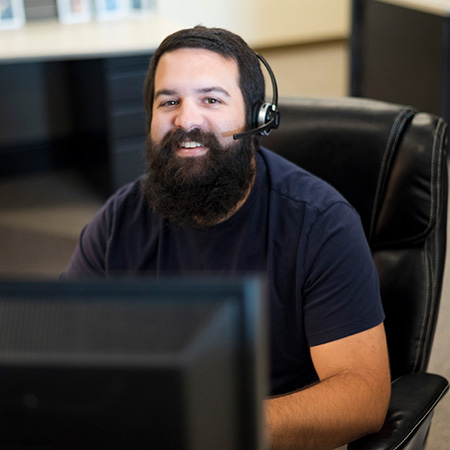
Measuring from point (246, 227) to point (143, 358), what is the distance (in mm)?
805

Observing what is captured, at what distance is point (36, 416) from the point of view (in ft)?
1.67

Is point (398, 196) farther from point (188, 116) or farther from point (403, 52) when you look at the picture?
point (403, 52)

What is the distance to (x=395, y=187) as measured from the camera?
4.46 ft

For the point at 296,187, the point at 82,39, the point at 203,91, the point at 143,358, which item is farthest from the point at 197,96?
the point at 82,39

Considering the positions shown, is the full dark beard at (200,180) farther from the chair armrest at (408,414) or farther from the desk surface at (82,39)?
the desk surface at (82,39)

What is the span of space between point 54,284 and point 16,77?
3.43 m

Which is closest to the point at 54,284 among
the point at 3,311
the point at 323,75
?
the point at 3,311

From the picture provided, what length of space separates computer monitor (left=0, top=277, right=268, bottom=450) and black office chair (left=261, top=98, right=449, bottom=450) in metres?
0.78

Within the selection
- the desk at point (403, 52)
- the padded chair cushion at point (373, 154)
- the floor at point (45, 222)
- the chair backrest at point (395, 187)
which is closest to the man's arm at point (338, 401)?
the chair backrest at point (395, 187)

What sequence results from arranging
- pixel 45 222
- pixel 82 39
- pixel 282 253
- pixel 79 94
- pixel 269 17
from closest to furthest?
pixel 282 253 → pixel 82 39 → pixel 45 222 → pixel 79 94 → pixel 269 17

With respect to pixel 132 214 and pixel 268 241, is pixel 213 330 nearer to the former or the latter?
pixel 268 241

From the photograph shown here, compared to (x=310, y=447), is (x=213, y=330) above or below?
above

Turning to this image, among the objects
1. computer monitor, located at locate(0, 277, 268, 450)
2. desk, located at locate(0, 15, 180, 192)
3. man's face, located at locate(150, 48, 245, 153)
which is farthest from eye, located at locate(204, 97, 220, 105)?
desk, located at locate(0, 15, 180, 192)

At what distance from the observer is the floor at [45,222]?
296 cm
